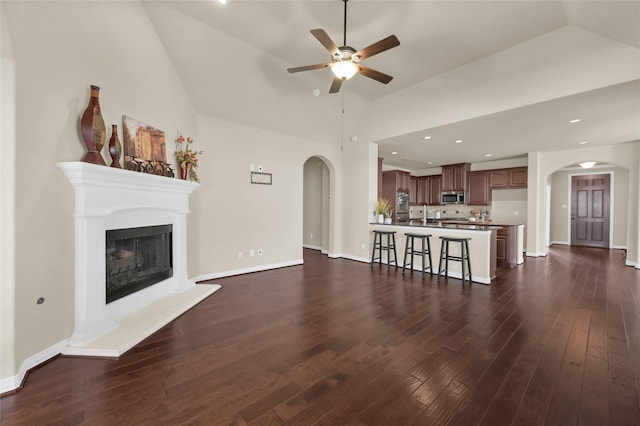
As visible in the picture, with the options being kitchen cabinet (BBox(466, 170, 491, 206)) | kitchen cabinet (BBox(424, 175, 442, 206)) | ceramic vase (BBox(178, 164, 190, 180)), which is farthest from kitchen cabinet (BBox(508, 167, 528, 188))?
ceramic vase (BBox(178, 164, 190, 180))

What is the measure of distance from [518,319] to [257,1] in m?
4.65

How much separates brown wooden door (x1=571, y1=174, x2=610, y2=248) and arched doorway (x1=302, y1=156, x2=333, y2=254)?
8.34 m

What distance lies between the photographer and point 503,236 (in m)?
5.61

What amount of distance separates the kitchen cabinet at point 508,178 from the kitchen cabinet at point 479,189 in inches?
5.5

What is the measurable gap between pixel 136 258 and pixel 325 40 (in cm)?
330

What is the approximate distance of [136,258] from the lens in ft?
10.4

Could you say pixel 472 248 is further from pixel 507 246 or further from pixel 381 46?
pixel 381 46

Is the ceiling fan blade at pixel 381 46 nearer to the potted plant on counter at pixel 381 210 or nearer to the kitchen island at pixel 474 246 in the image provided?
the kitchen island at pixel 474 246

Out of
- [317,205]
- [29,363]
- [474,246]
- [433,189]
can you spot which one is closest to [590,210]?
[433,189]

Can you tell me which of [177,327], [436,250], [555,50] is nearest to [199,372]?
[177,327]

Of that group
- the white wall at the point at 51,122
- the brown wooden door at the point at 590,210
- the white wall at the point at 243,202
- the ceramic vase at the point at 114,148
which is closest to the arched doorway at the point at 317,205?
the white wall at the point at 243,202

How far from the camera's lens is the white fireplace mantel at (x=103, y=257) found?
2324 millimetres

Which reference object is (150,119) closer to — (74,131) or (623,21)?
(74,131)

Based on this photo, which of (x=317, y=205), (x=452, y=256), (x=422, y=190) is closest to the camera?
(x=452, y=256)
